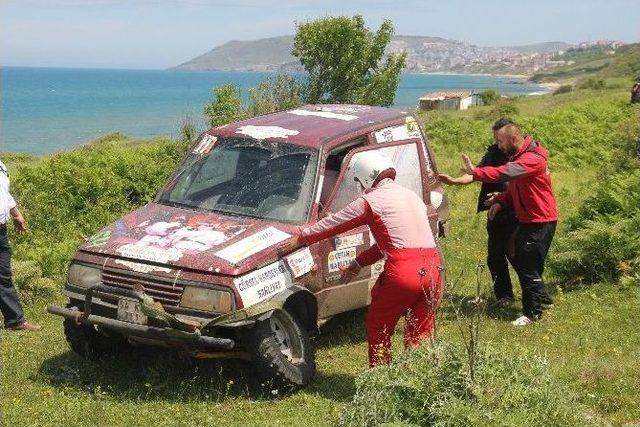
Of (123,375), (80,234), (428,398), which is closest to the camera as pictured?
(428,398)

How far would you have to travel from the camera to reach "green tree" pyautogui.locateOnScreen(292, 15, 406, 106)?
2864cm

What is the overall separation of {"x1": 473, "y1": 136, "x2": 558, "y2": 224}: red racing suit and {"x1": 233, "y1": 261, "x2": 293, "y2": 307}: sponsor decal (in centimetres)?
247

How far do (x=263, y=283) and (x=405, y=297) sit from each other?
3.64 ft

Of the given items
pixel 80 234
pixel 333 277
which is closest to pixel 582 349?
pixel 333 277

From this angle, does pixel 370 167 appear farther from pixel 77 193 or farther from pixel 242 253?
pixel 77 193

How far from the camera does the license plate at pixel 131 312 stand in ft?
19.7

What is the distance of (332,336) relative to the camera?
310 inches

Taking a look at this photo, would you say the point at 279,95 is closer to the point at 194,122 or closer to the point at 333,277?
the point at 194,122

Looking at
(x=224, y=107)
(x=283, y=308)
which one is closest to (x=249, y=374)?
(x=283, y=308)

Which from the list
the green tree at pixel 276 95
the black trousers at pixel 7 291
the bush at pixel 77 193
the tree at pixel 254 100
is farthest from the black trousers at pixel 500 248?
the green tree at pixel 276 95

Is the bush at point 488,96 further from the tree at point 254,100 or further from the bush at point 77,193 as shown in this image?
the bush at point 77,193

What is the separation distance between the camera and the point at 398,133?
838 centimetres

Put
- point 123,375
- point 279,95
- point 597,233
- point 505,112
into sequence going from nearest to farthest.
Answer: point 123,375 < point 597,233 < point 279,95 < point 505,112

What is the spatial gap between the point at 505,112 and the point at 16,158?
24.4 meters
